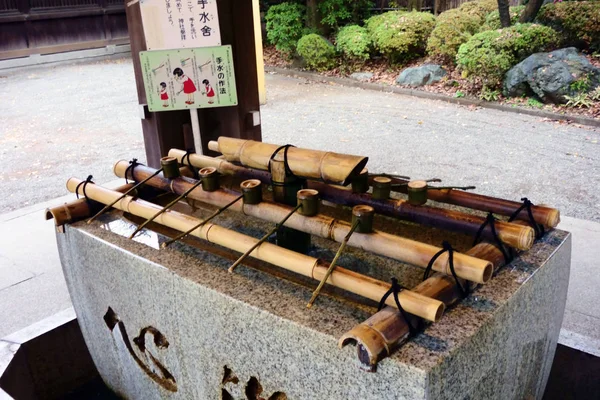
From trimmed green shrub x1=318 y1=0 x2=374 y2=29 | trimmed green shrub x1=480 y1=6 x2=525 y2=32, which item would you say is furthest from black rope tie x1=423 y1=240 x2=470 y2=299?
trimmed green shrub x1=318 y1=0 x2=374 y2=29

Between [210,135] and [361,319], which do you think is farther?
[210,135]

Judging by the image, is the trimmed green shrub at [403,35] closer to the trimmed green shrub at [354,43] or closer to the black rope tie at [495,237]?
the trimmed green shrub at [354,43]

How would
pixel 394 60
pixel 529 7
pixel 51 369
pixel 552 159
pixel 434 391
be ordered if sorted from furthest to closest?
1. pixel 394 60
2. pixel 529 7
3. pixel 552 159
4. pixel 51 369
5. pixel 434 391

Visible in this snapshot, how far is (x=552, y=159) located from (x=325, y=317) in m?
5.73

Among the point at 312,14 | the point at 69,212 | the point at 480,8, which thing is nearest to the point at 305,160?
the point at 69,212

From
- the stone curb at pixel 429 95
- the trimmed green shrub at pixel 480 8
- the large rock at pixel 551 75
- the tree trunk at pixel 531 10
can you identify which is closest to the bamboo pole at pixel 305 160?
the stone curb at pixel 429 95

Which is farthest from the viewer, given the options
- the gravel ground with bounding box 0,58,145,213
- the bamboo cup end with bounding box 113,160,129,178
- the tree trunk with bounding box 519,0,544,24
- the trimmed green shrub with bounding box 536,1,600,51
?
the tree trunk with bounding box 519,0,544,24

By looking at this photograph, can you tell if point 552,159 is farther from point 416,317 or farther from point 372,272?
point 416,317

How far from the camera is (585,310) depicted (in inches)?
124

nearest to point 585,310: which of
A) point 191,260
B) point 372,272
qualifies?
point 372,272

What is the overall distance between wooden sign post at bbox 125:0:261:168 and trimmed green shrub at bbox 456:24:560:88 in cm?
633

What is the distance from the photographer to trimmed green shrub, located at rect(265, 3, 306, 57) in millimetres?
12977

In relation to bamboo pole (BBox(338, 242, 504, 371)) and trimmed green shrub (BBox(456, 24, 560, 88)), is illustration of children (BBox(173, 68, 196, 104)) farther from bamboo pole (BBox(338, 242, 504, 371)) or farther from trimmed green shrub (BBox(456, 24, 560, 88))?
trimmed green shrub (BBox(456, 24, 560, 88))

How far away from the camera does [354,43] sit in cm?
1181
